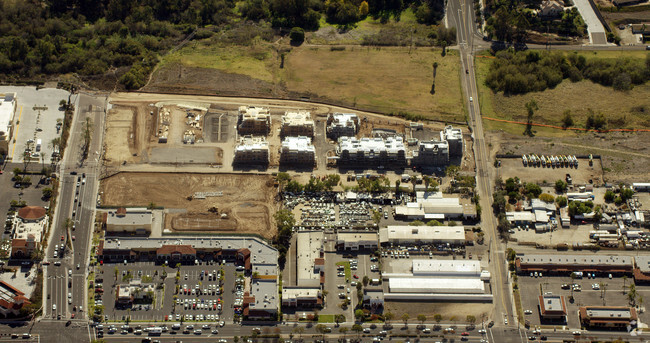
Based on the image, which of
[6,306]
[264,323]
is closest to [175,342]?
[264,323]

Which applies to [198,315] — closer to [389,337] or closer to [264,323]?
[264,323]

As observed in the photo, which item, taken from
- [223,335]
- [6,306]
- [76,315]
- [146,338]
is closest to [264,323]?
[223,335]

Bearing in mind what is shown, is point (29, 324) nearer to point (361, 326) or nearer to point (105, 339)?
point (105, 339)

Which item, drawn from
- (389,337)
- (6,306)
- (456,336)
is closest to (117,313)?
(6,306)

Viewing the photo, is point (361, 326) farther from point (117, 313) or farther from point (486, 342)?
point (117, 313)
